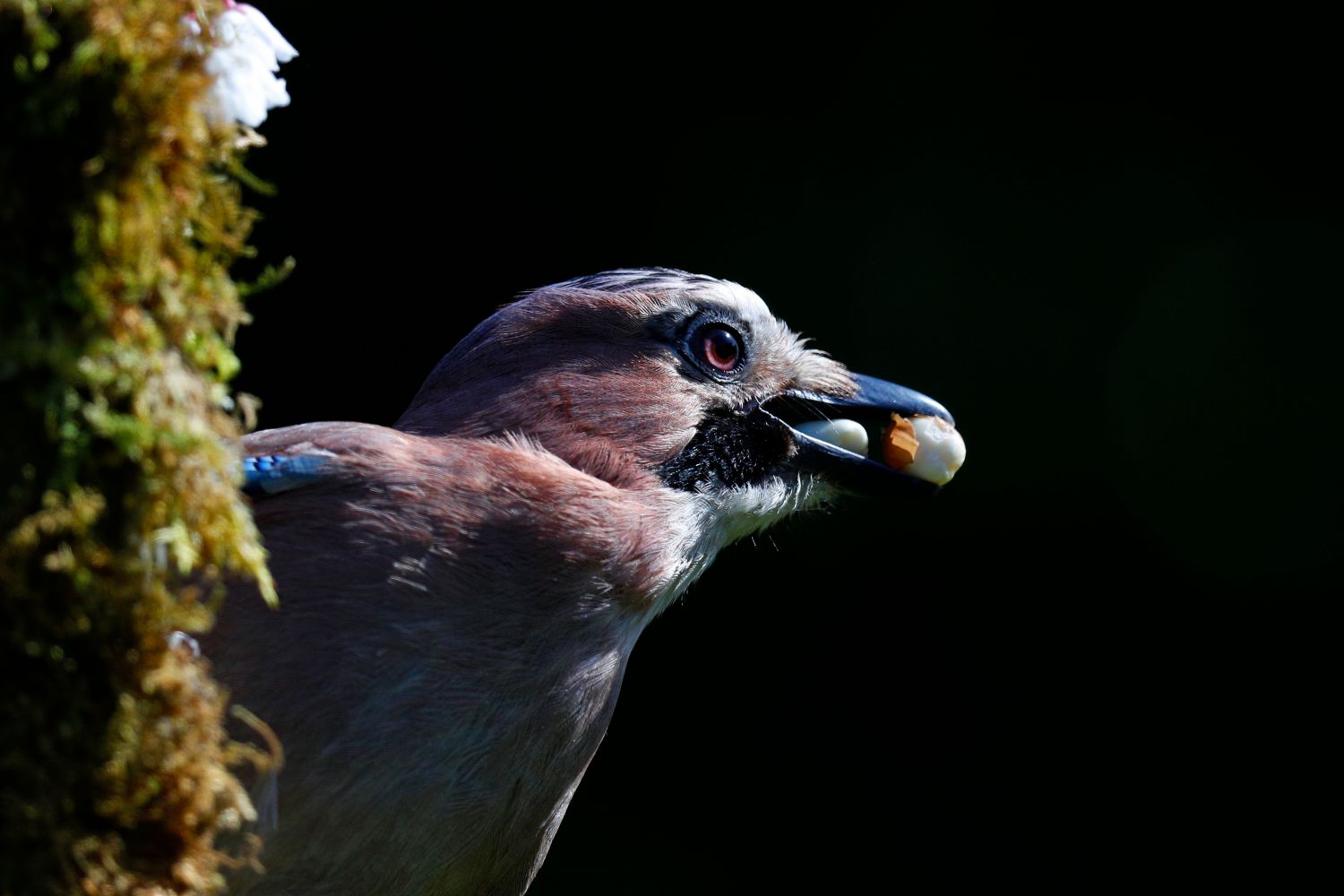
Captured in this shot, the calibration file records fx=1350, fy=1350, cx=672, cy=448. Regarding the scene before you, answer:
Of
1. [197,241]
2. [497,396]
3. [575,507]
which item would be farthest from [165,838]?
[497,396]

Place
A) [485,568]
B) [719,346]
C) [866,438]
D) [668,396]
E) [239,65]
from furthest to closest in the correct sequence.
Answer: [866,438], [719,346], [668,396], [485,568], [239,65]

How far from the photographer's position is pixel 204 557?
1.05 meters

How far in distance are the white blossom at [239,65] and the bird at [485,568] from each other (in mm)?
713

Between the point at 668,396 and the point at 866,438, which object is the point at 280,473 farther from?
the point at 866,438

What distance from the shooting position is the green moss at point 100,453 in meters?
0.92

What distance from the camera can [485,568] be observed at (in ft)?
5.78

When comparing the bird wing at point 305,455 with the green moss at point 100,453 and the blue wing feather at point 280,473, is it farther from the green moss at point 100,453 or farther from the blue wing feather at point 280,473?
the green moss at point 100,453

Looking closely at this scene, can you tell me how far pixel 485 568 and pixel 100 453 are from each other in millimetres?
841

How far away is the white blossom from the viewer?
3.40 feet

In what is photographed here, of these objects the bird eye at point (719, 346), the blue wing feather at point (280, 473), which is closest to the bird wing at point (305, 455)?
the blue wing feather at point (280, 473)

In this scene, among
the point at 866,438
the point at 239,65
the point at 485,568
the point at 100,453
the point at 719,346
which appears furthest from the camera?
the point at 866,438

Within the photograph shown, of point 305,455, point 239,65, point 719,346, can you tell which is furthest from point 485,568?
point 239,65

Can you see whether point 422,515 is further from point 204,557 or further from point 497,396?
point 204,557

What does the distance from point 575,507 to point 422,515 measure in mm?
212
